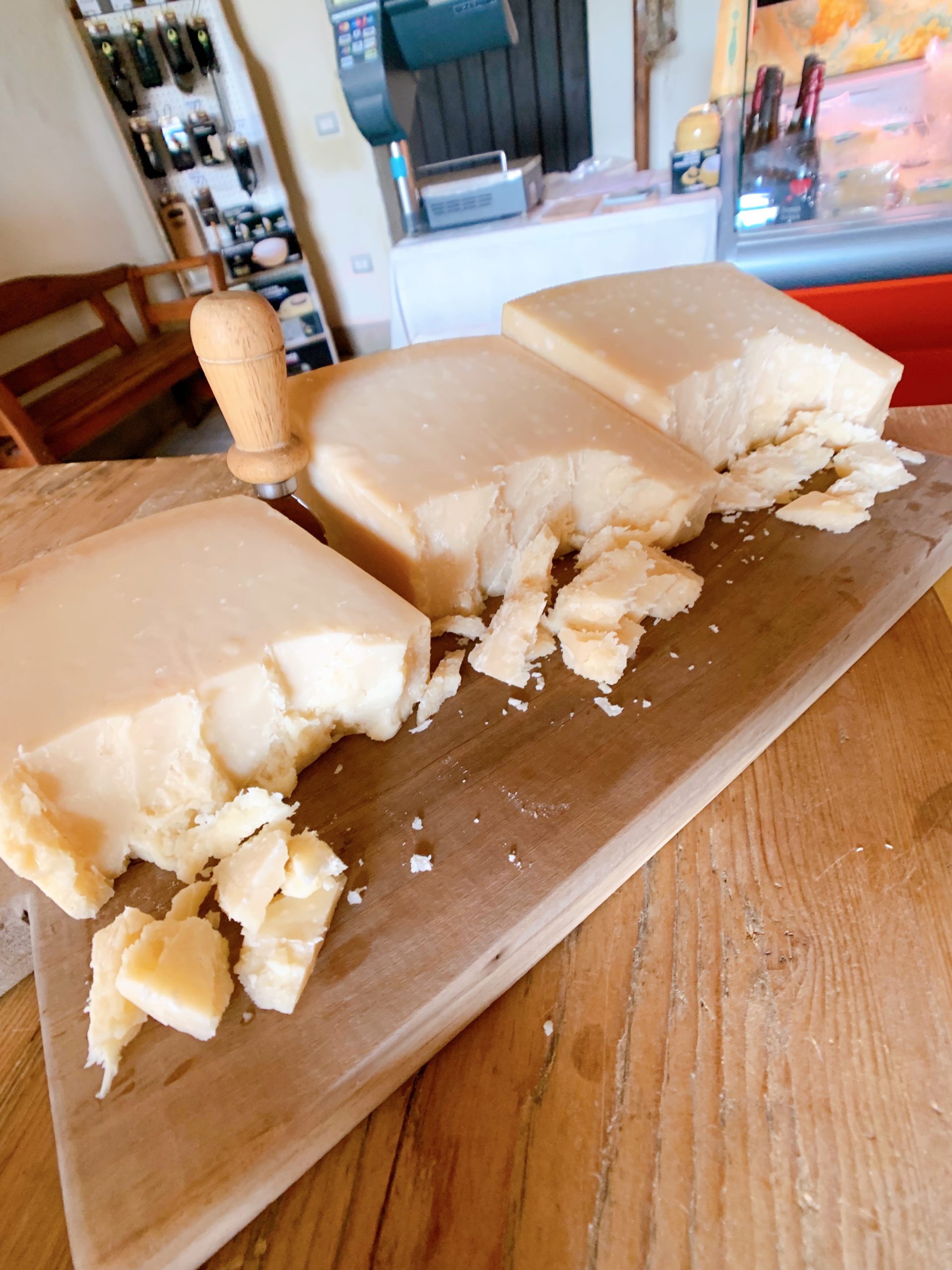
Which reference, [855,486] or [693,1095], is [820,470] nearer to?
[855,486]

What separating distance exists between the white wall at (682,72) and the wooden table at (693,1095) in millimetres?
4044

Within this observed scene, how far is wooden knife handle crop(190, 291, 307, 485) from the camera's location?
84 cm

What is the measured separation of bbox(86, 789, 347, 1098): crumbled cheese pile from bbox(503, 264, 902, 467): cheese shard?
2.94 feet

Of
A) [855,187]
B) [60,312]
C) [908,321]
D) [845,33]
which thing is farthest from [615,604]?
[60,312]

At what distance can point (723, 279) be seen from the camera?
1435mm

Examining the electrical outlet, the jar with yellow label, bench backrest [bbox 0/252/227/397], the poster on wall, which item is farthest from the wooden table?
the electrical outlet

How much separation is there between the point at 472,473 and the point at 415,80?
3301 mm

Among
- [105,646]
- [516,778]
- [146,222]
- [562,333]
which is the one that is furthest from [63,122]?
[516,778]

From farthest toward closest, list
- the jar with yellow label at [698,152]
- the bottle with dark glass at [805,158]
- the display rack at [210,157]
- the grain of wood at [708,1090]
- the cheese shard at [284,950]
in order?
the display rack at [210,157], the jar with yellow label at [698,152], the bottle with dark glass at [805,158], the cheese shard at [284,950], the grain of wood at [708,1090]

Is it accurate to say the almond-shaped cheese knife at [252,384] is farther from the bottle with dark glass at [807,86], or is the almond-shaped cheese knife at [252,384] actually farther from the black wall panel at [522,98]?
the black wall panel at [522,98]

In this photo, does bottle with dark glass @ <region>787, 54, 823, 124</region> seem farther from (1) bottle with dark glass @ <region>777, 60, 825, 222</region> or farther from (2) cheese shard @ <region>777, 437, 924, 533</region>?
(2) cheese shard @ <region>777, 437, 924, 533</region>

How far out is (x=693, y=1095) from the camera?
58 cm

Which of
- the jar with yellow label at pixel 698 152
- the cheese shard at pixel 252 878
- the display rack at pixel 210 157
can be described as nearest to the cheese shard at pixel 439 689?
the cheese shard at pixel 252 878

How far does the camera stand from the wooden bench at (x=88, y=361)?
3289 millimetres
